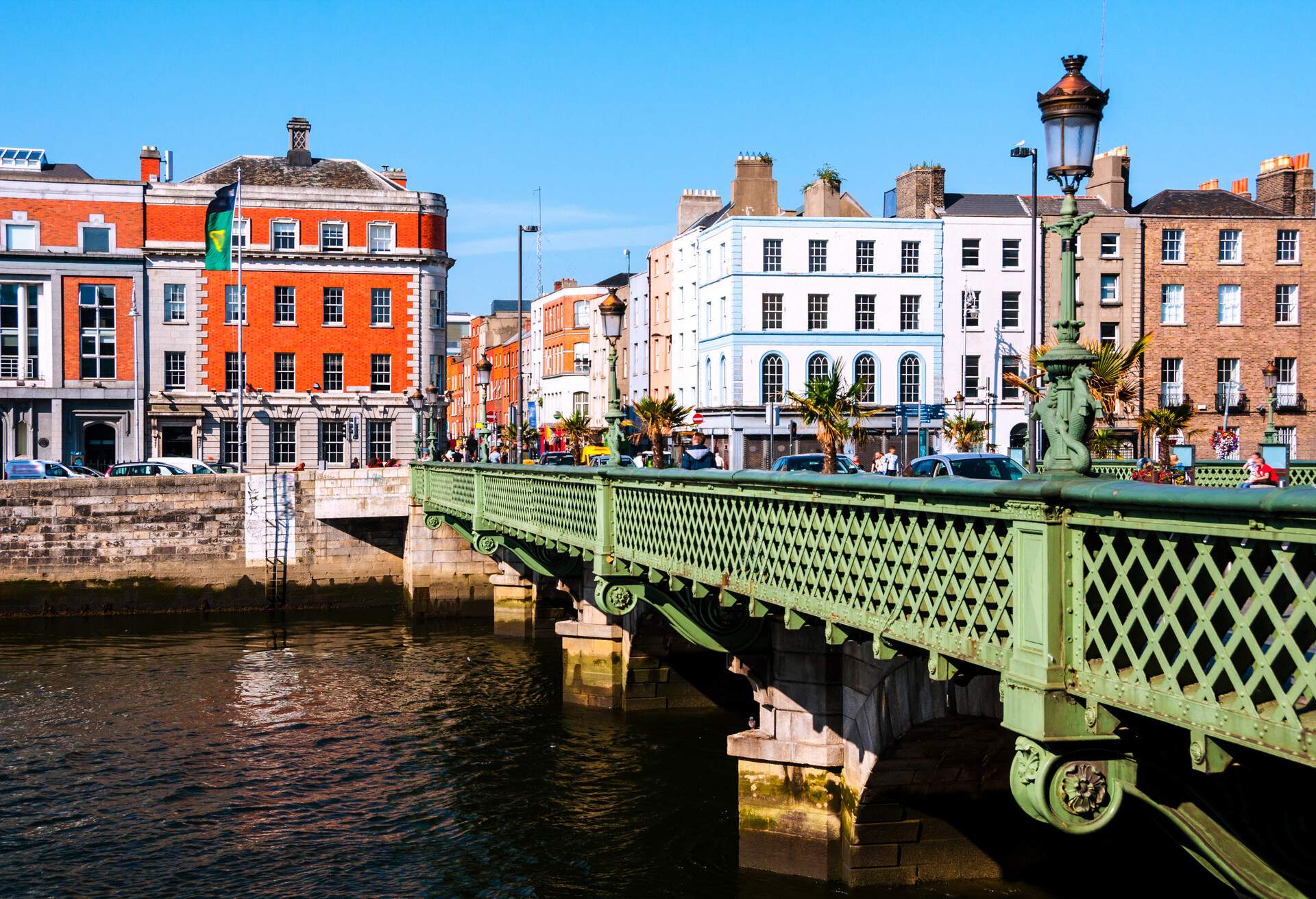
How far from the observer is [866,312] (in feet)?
204

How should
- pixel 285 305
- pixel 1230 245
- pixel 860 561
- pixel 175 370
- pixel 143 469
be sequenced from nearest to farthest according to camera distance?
pixel 860 561, pixel 143 469, pixel 1230 245, pixel 175 370, pixel 285 305

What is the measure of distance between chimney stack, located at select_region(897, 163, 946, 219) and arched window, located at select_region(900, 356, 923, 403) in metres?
6.76

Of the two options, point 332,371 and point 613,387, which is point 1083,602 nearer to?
point 613,387

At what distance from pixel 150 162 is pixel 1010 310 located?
41501 millimetres

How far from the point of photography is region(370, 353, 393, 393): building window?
65750 millimetres

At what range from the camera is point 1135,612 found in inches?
279

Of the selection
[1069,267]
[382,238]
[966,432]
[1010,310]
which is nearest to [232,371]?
[382,238]

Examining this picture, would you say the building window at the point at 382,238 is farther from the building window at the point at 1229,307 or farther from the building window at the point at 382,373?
the building window at the point at 1229,307

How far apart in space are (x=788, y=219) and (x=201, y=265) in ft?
89.2

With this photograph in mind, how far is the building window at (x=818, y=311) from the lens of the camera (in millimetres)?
61906

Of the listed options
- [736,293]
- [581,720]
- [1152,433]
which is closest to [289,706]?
[581,720]

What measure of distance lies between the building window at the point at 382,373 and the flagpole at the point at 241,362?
601 cm

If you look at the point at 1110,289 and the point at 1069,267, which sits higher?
the point at 1110,289

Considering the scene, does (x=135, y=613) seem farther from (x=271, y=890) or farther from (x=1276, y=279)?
(x=1276, y=279)
